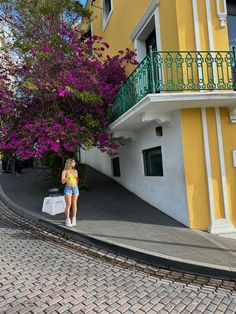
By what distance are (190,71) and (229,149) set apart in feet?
6.79

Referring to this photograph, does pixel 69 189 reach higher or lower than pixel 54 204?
higher

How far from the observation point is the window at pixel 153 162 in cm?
862

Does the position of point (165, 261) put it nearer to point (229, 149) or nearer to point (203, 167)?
point (203, 167)

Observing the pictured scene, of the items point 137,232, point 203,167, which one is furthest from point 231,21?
point 137,232

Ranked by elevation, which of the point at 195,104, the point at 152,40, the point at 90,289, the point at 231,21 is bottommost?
the point at 90,289

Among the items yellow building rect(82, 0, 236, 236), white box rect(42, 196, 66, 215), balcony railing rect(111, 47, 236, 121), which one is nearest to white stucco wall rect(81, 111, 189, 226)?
yellow building rect(82, 0, 236, 236)

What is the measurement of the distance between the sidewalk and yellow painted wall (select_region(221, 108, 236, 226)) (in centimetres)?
121

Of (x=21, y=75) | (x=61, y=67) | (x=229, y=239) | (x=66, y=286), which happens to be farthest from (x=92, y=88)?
(x=66, y=286)

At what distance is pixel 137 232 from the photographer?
657cm

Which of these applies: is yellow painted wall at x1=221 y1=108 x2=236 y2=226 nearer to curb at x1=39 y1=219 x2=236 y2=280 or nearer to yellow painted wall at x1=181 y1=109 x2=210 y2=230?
yellow painted wall at x1=181 y1=109 x2=210 y2=230

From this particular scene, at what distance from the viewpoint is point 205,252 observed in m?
5.34

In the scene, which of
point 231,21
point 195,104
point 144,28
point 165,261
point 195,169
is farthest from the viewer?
point 144,28

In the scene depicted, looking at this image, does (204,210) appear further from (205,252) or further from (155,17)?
(155,17)

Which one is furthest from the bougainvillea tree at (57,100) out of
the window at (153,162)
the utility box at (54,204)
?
the utility box at (54,204)
